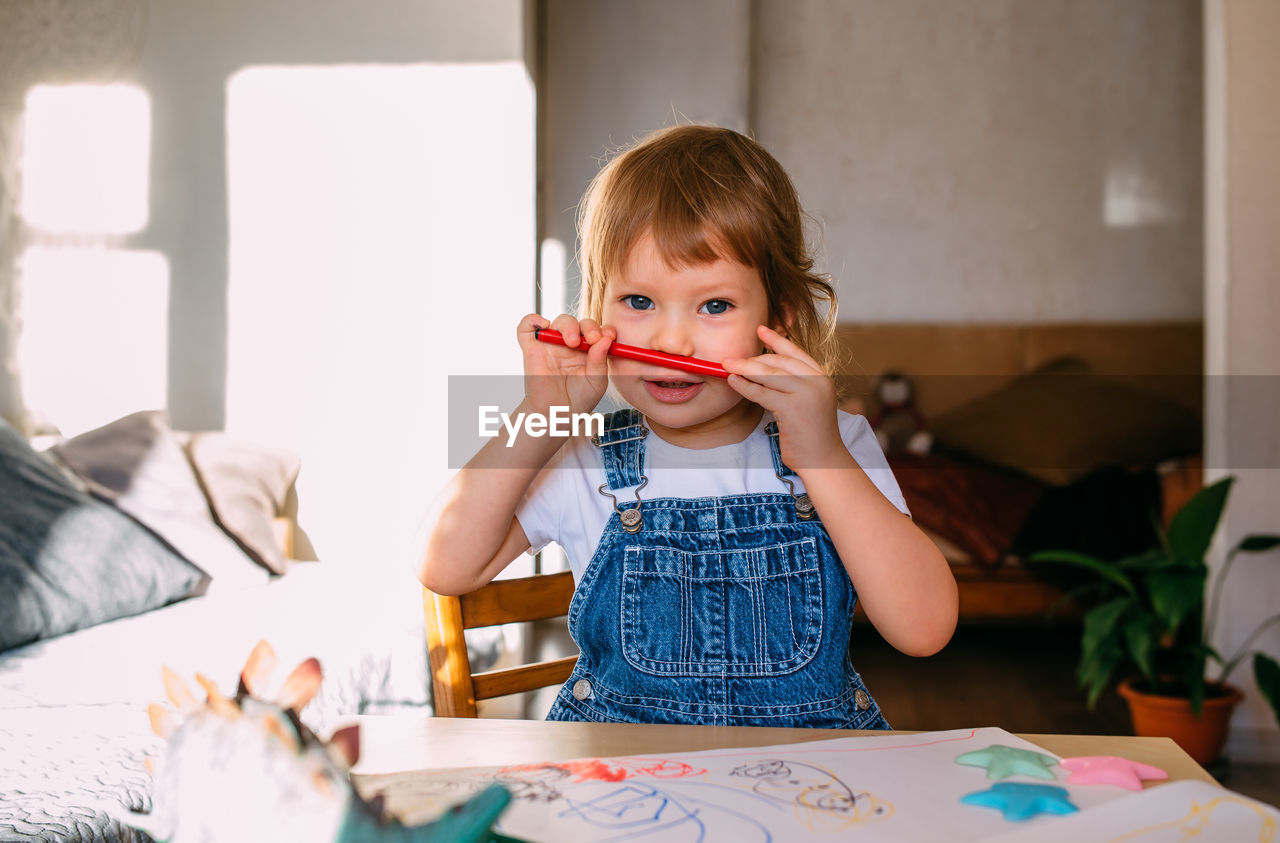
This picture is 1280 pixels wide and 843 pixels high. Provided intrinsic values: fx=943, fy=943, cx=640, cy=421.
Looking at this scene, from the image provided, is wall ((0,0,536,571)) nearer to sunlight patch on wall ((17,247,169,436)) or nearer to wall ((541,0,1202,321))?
sunlight patch on wall ((17,247,169,436))

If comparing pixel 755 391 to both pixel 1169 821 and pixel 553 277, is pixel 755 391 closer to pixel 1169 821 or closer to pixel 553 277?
pixel 1169 821

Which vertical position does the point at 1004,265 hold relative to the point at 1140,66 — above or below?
below

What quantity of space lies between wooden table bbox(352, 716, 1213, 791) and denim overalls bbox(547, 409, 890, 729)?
20cm

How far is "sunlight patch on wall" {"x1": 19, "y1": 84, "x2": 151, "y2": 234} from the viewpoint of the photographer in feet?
7.79

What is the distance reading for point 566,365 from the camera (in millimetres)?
819

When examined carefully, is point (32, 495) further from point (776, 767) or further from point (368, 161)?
point (776, 767)

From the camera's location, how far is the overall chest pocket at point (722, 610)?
81 centimetres

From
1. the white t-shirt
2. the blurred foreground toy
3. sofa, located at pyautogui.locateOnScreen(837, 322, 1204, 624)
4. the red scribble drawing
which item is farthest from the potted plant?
the blurred foreground toy

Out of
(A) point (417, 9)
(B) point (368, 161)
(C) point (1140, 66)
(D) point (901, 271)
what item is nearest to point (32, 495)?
(B) point (368, 161)

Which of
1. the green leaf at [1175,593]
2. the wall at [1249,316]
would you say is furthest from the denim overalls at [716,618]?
the wall at [1249,316]

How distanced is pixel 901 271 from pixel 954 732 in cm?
339

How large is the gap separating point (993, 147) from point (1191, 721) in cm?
239

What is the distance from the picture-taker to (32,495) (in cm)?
172

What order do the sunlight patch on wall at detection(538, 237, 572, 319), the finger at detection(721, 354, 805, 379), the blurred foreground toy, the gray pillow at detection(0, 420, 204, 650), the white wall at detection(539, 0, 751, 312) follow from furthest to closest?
the white wall at detection(539, 0, 751, 312), the sunlight patch on wall at detection(538, 237, 572, 319), the gray pillow at detection(0, 420, 204, 650), the finger at detection(721, 354, 805, 379), the blurred foreground toy
